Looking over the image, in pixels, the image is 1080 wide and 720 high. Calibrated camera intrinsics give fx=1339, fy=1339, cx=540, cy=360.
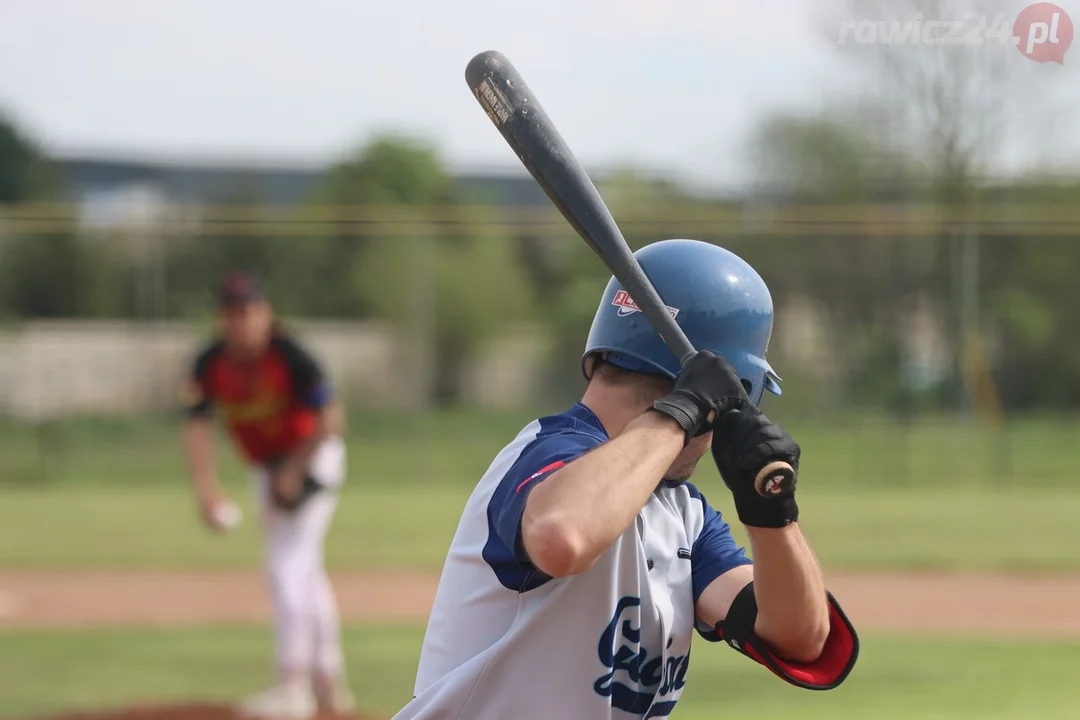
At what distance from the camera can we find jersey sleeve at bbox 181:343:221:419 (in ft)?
22.5

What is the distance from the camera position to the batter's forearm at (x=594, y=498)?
1758mm

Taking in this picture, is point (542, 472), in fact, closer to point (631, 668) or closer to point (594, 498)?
point (594, 498)

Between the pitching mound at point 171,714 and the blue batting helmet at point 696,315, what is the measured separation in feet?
13.8

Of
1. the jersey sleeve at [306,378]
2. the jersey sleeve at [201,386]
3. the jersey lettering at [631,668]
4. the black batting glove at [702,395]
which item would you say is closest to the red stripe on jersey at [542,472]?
the black batting glove at [702,395]

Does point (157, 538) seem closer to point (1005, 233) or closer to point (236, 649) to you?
point (236, 649)

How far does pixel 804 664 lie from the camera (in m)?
2.24

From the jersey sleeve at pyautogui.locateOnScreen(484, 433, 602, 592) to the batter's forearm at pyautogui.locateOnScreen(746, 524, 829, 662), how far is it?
11.9 inches

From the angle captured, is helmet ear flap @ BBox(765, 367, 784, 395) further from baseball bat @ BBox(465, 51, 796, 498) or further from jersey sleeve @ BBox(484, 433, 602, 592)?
jersey sleeve @ BBox(484, 433, 602, 592)

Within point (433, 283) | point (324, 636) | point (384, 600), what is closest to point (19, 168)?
point (433, 283)

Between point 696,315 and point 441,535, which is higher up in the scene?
point 696,315

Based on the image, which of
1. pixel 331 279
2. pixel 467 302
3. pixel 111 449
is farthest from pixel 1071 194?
pixel 111 449

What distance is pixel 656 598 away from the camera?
2121mm

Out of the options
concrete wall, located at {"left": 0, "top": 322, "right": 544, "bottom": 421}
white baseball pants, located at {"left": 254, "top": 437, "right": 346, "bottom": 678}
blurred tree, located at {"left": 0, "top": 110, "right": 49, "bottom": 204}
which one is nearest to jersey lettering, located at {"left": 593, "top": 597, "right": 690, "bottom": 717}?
white baseball pants, located at {"left": 254, "top": 437, "right": 346, "bottom": 678}

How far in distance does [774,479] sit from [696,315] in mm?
314
